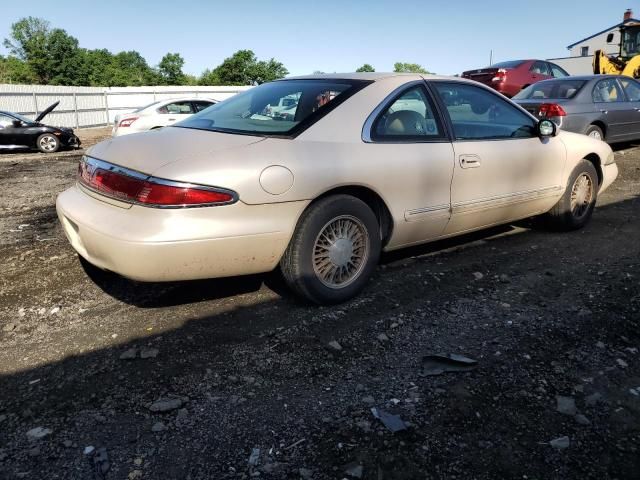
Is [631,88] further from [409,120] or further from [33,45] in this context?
[33,45]

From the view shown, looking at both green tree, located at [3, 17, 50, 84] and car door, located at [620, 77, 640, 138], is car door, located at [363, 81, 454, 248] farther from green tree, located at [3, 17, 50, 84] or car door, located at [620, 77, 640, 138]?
green tree, located at [3, 17, 50, 84]

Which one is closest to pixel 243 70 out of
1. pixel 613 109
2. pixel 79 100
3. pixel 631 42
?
pixel 79 100

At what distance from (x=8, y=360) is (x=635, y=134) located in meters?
10.9

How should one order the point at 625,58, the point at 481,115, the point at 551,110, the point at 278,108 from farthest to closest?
the point at 625,58 → the point at 551,110 → the point at 481,115 → the point at 278,108

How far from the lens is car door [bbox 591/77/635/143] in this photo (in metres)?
9.43

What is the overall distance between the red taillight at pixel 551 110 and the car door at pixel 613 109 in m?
1.03

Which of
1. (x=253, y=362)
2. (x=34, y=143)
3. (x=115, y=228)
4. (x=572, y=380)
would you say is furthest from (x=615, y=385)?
(x=34, y=143)

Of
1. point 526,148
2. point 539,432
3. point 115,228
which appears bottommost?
point 539,432

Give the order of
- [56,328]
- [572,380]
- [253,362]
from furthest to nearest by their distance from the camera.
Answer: [56,328] < [253,362] < [572,380]

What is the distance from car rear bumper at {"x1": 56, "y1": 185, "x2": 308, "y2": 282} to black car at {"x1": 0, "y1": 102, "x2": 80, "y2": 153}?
12.1m

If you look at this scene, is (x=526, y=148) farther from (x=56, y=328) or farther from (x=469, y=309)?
(x=56, y=328)

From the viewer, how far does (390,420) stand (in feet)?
7.71

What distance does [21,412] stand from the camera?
2418 mm

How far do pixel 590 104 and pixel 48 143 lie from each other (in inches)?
496
